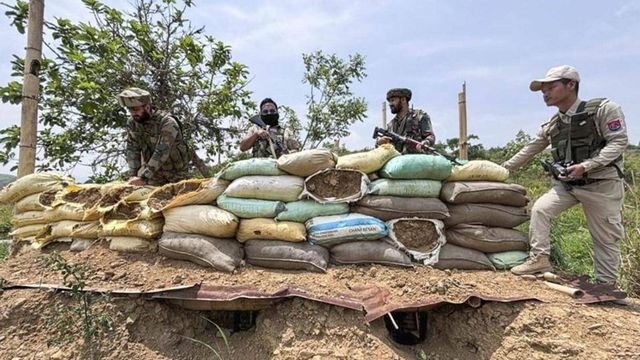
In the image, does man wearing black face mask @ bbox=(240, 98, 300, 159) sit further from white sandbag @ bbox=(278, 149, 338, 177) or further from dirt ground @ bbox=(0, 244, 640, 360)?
dirt ground @ bbox=(0, 244, 640, 360)

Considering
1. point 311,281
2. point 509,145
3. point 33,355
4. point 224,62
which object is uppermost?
point 224,62

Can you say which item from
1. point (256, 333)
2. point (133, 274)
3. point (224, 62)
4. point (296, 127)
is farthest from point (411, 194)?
point (296, 127)

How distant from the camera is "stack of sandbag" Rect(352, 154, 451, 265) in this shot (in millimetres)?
2641

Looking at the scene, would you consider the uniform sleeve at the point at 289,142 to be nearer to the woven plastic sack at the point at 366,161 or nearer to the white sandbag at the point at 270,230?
the woven plastic sack at the point at 366,161

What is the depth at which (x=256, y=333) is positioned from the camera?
7.54ft

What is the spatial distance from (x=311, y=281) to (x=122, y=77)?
3.33 m

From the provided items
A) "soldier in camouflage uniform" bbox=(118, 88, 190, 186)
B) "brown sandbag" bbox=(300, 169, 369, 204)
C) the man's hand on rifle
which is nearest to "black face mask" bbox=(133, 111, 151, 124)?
"soldier in camouflage uniform" bbox=(118, 88, 190, 186)

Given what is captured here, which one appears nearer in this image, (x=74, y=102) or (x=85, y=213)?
(x=85, y=213)

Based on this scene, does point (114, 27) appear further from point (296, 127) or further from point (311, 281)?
point (311, 281)

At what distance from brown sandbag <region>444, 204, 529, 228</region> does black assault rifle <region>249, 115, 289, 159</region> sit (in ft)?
5.66

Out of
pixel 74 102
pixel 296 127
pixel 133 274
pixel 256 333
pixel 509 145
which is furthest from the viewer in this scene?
pixel 509 145

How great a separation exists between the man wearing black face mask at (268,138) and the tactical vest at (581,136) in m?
2.39

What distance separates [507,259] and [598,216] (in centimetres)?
67

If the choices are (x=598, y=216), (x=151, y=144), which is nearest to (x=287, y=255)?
(x=151, y=144)
